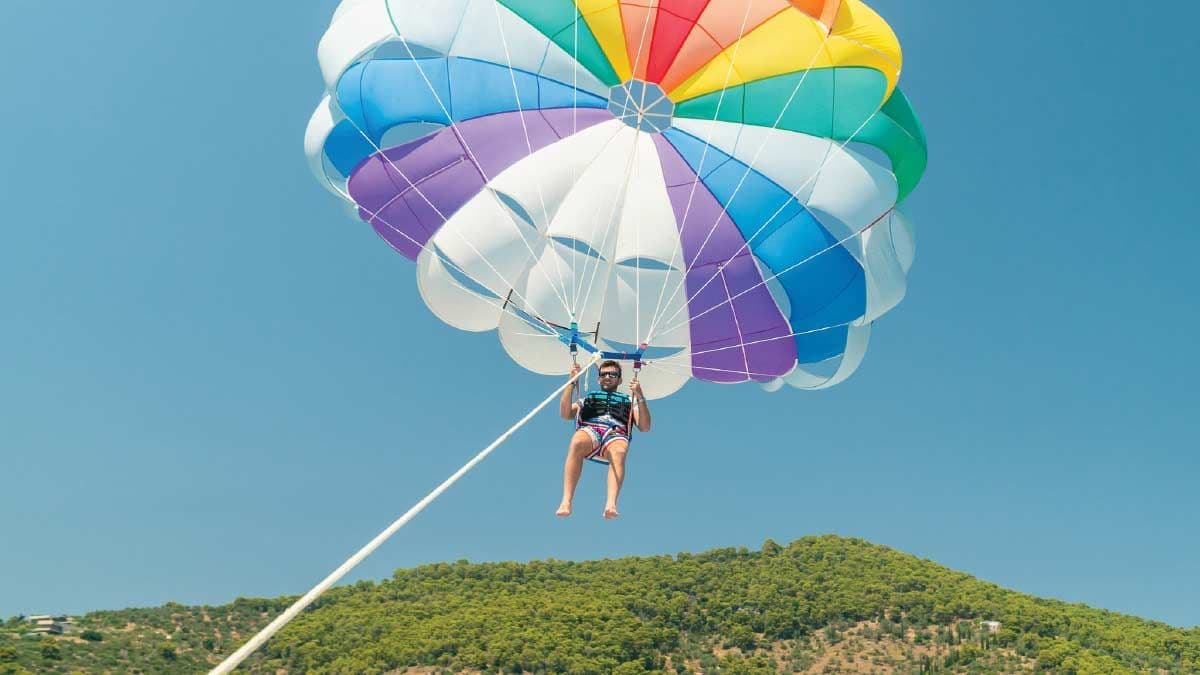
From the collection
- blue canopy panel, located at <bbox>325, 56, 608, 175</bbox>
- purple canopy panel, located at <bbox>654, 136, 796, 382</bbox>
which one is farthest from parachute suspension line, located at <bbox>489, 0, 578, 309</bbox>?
purple canopy panel, located at <bbox>654, 136, 796, 382</bbox>

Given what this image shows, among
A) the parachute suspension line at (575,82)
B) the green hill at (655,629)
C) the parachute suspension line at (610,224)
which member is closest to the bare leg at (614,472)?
the parachute suspension line at (610,224)

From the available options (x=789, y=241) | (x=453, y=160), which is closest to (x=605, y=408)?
(x=789, y=241)

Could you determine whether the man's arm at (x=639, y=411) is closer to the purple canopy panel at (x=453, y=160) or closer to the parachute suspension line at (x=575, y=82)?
the parachute suspension line at (x=575, y=82)

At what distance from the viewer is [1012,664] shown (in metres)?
51.2

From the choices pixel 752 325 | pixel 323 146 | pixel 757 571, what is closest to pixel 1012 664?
pixel 757 571

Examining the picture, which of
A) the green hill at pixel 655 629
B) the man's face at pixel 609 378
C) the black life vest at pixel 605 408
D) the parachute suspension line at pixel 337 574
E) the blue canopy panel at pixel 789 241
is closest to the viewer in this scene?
the parachute suspension line at pixel 337 574

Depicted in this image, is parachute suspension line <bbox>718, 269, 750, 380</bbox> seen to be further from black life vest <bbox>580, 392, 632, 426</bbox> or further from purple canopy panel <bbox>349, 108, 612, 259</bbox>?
black life vest <bbox>580, 392, 632, 426</bbox>

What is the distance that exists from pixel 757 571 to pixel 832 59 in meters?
63.0

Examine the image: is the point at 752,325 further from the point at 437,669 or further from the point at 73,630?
the point at 73,630

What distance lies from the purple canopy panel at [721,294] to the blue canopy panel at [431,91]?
173 cm

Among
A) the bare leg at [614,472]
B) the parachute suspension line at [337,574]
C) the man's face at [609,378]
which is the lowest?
the parachute suspension line at [337,574]

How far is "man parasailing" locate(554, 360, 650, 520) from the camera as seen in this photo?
398 inches

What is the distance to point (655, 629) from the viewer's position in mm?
60250

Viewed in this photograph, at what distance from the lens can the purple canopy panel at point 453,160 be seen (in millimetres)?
13070
